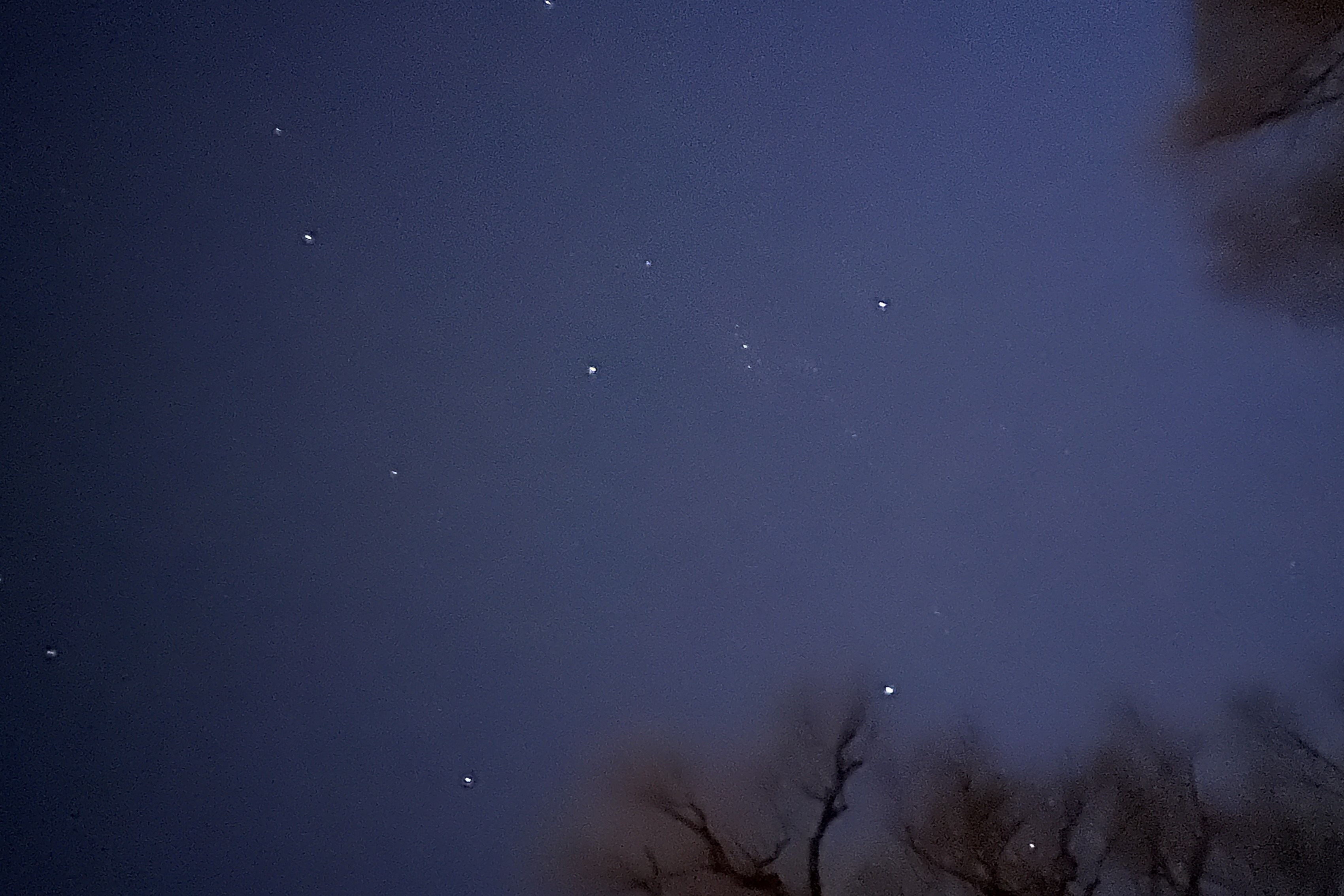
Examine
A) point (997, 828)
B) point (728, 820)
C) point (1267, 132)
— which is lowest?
point (997, 828)

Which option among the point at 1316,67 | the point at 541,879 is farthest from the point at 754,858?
the point at 1316,67

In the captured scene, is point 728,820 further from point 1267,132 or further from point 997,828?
point 1267,132

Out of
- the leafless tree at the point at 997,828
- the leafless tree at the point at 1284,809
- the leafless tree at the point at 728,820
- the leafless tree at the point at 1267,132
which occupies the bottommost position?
the leafless tree at the point at 1284,809

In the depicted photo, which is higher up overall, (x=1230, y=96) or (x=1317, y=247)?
(x=1230, y=96)

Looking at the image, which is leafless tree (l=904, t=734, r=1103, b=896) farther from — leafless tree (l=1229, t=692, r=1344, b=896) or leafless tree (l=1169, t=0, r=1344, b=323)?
leafless tree (l=1169, t=0, r=1344, b=323)

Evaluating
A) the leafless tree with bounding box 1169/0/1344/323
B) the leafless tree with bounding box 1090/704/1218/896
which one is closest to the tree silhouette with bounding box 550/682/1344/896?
the leafless tree with bounding box 1090/704/1218/896

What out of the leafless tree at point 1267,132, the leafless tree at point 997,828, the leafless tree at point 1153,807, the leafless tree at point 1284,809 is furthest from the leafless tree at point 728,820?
the leafless tree at point 1267,132

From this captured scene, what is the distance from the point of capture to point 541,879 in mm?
1318

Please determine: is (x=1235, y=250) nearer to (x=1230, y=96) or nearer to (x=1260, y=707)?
(x=1230, y=96)

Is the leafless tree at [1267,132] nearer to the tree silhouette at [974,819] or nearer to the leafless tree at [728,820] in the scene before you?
the tree silhouette at [974,819]

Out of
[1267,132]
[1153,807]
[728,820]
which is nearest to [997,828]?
[1153,807]

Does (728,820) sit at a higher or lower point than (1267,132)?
lower

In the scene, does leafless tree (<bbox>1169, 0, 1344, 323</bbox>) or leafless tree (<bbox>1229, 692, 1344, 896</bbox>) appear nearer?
leafless tree (<bbox>1229, 692, 1344, 896</bbox>)

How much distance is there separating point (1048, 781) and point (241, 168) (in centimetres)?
135
